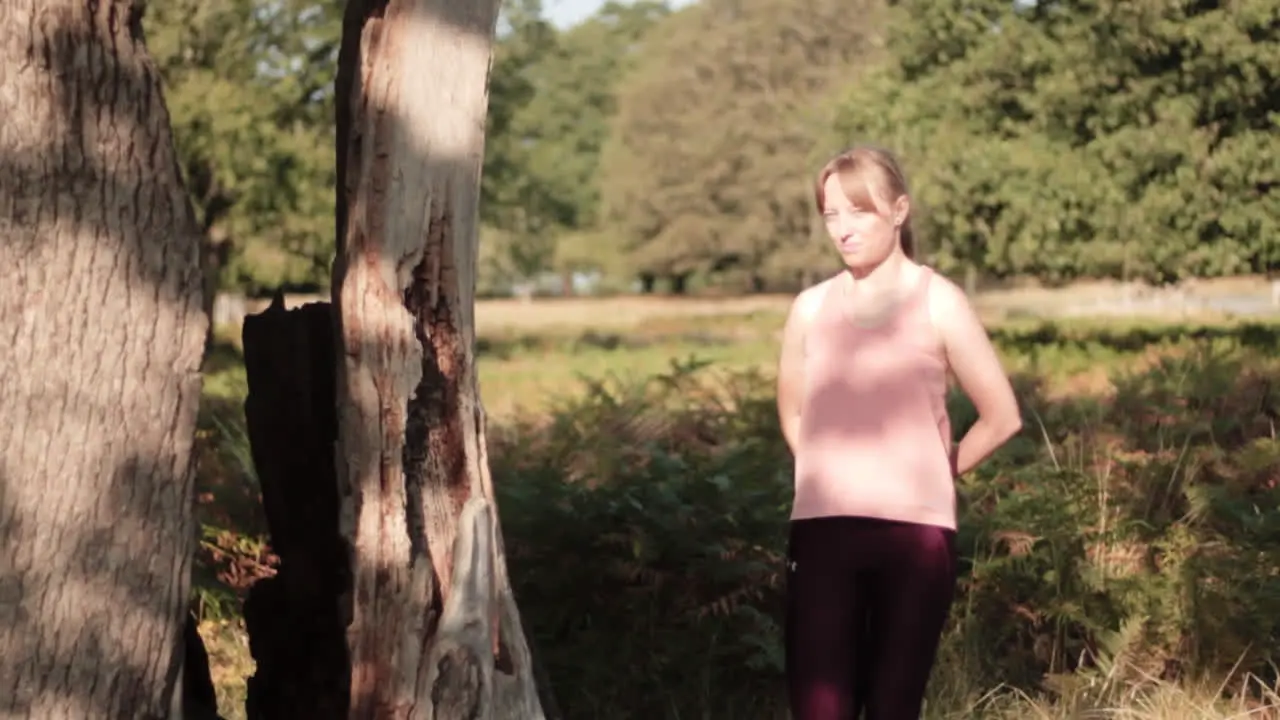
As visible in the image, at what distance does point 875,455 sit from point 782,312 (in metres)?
53.7

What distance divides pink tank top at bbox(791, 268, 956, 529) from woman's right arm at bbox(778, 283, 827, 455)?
4.2 inches

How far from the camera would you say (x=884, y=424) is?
4.08 meters

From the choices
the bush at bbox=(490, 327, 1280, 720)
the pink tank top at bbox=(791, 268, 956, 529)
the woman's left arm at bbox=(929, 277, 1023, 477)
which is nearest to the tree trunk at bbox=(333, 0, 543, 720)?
the pink tank top at bbox=(791, 268, 956, 529)

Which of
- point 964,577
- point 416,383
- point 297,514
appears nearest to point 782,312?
point 964,577

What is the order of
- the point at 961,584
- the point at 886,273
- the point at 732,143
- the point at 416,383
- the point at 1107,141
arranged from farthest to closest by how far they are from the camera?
the point at 732,143
the point at 1107,141
the point at 961,584
the point at 416,383
the point at 886,273

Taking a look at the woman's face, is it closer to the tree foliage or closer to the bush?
the bush

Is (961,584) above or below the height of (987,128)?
below

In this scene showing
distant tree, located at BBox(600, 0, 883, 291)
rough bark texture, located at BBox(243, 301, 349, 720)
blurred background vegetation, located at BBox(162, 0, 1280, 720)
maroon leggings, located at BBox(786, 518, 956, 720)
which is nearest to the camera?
maroon leggings, located at BBox(786, 518, 956, 720)

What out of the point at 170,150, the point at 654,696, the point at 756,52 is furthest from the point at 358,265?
the point at 756,52

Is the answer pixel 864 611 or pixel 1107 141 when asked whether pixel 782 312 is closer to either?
pixel 1107 141

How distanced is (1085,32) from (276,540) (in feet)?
79.4

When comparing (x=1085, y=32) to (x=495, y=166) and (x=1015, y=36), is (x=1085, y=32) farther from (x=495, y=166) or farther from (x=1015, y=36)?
(x=495, y=166)

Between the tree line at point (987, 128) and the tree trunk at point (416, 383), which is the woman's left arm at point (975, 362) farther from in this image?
the tree line at point (987, 128)

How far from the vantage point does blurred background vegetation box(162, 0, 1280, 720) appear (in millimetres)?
6695
